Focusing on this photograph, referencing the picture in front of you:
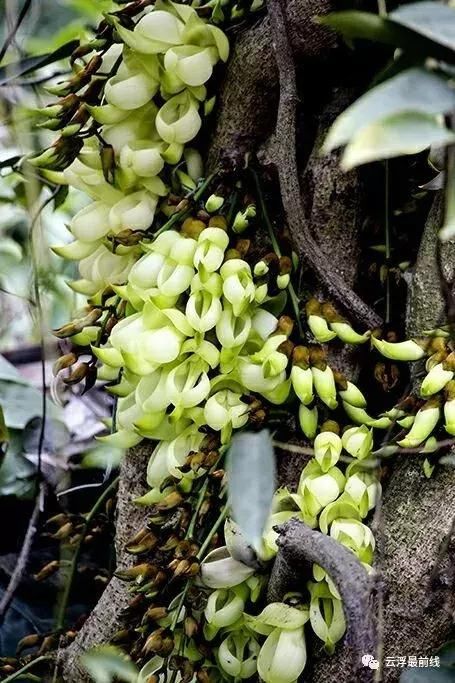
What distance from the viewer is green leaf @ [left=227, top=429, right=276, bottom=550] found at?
0.58 meters

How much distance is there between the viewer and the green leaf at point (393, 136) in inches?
16.3

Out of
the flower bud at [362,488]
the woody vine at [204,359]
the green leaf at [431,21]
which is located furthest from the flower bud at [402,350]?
the green leaf at [431,21]

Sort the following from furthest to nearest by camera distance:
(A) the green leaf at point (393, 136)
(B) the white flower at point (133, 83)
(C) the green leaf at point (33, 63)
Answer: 1. (C) the green leaf at point (33, 63)
2. (B) the white flower at point (133, 83)
3. (A) the green leaf at point (393, 136)

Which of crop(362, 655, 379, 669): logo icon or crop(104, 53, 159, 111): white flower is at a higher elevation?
crop(104, 53, 159, 111): white flower

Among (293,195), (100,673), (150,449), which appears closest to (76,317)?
(150,449)

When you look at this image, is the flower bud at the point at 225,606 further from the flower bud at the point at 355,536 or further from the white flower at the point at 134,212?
the white flower at the point at 134,212

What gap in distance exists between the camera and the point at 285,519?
2.61 feet

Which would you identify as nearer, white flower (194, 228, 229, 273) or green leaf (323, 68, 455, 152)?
green leaf (323, 68, 455, 152)

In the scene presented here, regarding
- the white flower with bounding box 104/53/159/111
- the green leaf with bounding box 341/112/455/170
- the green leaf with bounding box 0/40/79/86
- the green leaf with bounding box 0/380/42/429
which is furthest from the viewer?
the green leaf with bounding box 0/380/42/429

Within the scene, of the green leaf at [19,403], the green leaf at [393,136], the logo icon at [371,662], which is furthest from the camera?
the green leaf at [19,403]

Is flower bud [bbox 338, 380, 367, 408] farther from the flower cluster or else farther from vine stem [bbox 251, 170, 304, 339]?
the flower cluster

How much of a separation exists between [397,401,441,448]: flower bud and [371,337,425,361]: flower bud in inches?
1.8

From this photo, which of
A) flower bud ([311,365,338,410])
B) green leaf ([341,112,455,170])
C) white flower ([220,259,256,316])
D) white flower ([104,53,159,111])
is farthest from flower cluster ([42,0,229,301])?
green leaf ([341,112,455,170])

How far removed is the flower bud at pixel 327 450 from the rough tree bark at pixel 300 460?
67mm
